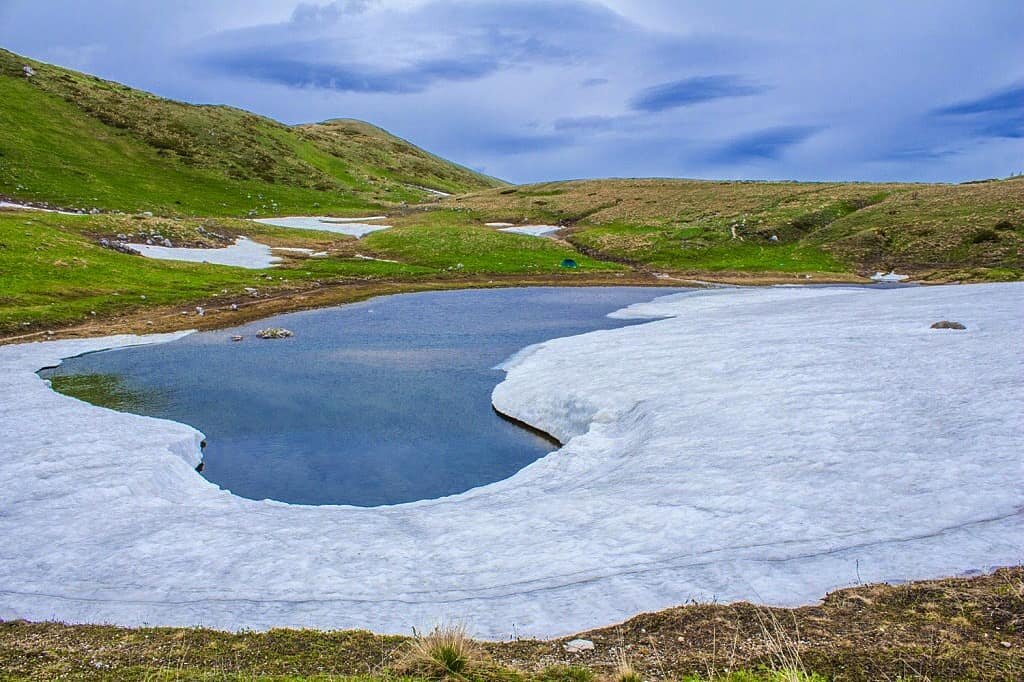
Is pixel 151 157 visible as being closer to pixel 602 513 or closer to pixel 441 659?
pixel 602 513

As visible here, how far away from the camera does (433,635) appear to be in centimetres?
913

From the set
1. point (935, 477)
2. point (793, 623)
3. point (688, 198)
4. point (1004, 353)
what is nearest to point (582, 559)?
point (793, 623)

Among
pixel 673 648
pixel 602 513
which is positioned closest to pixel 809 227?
pixel 602 513

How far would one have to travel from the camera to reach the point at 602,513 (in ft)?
50.3

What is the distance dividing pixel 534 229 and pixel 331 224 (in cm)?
3183

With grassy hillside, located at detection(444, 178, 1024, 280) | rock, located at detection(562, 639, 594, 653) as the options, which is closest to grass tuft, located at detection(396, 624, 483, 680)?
rock, located at detection(562, 639, 594, 653)

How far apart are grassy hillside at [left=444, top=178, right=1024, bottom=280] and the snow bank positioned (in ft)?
12.2

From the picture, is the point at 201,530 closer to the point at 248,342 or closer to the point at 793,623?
the point at 793,623

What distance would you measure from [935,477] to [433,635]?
37.8ft

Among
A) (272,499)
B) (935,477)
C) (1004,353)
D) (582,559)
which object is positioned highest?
(1004,353)

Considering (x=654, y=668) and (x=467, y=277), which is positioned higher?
(x=467, y=277)

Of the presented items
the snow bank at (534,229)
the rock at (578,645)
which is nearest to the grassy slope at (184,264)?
the snow bank at (534,229)

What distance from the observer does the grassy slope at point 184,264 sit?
1951 inches

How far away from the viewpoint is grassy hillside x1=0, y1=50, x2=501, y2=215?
106m
